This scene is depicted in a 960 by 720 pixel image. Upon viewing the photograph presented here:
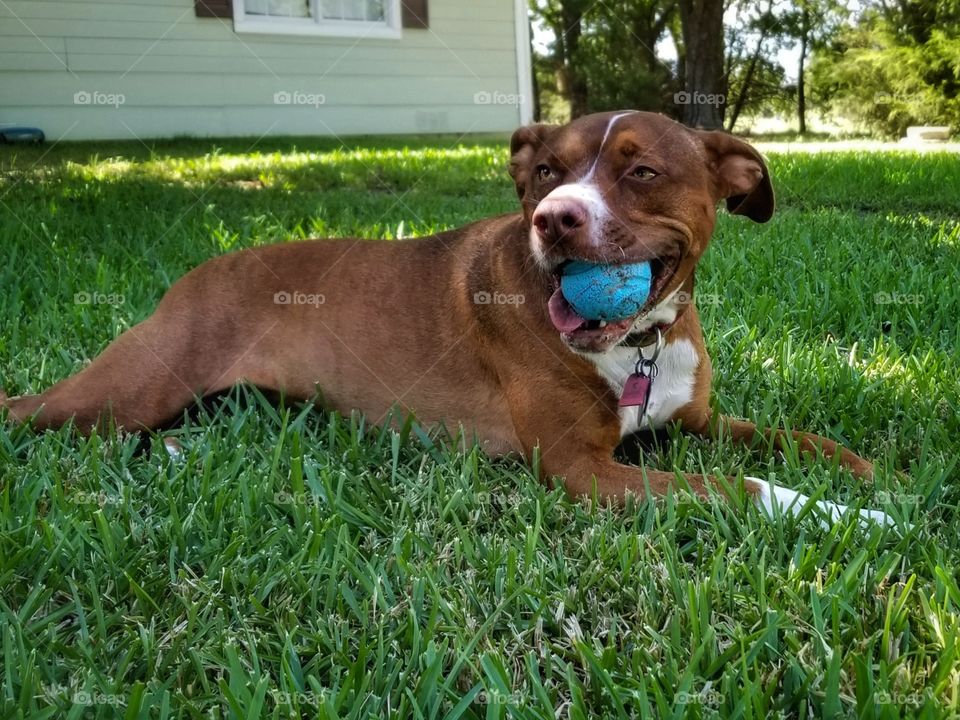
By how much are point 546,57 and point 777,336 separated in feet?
66.6

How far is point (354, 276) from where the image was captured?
3.51 metres

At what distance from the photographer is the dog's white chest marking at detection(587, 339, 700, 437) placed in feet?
9.76

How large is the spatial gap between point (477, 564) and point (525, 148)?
1.57 meters

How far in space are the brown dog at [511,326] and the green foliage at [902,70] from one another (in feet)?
51.5

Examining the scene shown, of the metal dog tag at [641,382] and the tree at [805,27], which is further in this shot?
the tree at [805,27]

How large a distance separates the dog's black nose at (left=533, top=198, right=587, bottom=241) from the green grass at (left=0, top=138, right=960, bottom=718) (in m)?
0.80

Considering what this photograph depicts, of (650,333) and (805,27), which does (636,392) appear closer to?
(650,333)

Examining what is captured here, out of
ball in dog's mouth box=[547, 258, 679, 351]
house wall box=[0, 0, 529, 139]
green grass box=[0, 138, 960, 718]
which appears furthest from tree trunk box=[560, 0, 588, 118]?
ball in dog's mouth box=[547, 258, 679, 351]

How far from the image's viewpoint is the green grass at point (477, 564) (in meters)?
1.87

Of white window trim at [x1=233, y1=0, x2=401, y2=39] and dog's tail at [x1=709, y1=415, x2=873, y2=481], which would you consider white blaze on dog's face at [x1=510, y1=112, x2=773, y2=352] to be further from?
white window trim at [x1=233, y1=0, x2=401, y2=39]

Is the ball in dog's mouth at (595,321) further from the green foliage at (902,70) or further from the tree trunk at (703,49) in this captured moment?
the green foliage at (902,70)

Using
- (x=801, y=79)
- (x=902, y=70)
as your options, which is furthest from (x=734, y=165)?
(x=801, y=79)

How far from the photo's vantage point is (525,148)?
3262 millimetres

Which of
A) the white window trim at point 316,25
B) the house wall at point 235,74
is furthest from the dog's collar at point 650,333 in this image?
the white window trim at point 316,25
